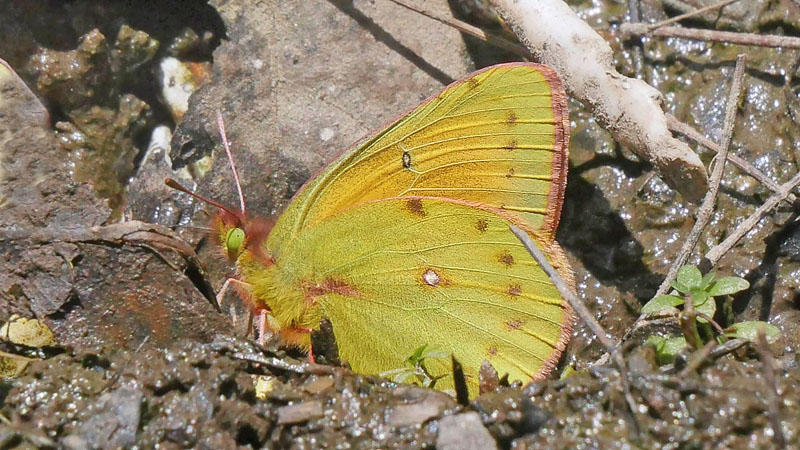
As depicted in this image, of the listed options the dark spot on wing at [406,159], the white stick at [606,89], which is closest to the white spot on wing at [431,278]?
the dark spot on wing at [406,159]

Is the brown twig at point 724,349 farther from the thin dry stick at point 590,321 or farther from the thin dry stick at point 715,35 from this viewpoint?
the thin dry stick at point 715,35

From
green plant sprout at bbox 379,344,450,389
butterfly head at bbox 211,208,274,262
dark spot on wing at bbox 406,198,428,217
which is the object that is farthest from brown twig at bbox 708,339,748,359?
butterfly head at bbox 211,208,274,262

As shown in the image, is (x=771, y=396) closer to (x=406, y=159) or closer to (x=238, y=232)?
(x=406, y=159)

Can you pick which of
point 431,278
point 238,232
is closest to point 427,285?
point 431,278

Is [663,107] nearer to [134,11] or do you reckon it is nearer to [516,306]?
[516,306]

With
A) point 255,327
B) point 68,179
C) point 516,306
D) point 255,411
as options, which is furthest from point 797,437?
point 68,179

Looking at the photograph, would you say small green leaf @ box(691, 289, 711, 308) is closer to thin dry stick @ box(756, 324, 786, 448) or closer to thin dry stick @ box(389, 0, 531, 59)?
thin dry stick @ box(756, 324, 786, 448)
